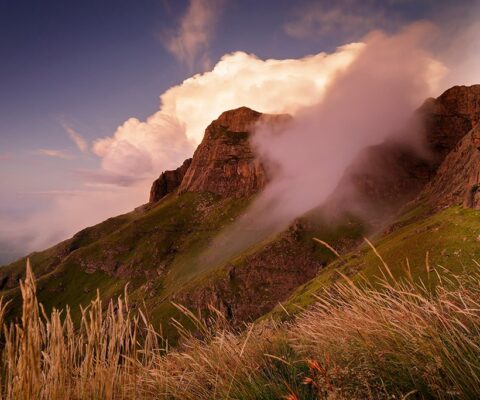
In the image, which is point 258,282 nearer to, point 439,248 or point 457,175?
point 457,175

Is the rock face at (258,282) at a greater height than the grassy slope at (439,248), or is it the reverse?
the grassy slope at (439,248)

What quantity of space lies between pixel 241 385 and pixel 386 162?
19332 centimetres

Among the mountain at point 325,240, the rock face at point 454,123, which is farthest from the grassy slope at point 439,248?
the rock face at point 454,123

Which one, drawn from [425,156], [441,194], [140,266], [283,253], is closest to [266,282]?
[283,253]

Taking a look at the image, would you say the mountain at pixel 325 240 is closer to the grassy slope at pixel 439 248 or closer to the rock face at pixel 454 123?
the rock face at pixel 454 123

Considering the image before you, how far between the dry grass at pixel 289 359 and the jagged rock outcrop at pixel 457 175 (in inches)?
→ 3395

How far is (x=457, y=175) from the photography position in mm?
110438

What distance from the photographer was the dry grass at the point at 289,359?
297 centimetres

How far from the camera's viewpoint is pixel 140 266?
7633 inches

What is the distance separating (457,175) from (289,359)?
12689 centimetres

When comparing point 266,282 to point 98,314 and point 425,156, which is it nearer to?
point 425,156

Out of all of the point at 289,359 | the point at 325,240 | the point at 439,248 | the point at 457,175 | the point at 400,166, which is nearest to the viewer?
the point at 289,359

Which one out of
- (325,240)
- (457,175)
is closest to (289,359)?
(457,175)

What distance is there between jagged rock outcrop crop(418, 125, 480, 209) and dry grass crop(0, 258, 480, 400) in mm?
86232
